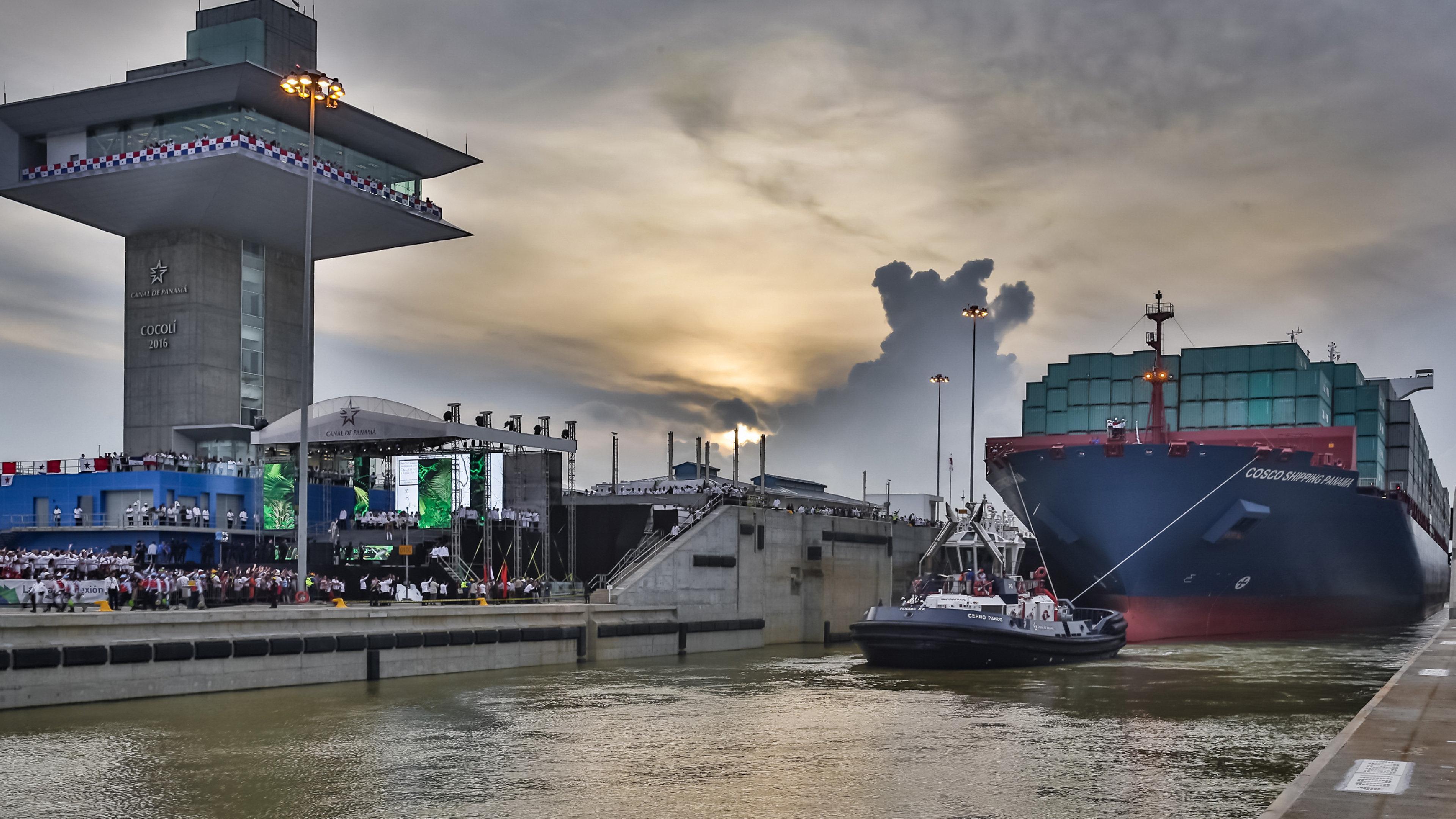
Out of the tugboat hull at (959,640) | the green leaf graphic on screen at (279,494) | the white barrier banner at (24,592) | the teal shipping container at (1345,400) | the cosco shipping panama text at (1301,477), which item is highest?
the teal shipping container at (1345,400)

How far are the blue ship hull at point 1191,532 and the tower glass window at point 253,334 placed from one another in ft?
146

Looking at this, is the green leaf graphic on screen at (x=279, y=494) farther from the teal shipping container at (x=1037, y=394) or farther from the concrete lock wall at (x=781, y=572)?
the teal shipping container at (x=1037, y=394)

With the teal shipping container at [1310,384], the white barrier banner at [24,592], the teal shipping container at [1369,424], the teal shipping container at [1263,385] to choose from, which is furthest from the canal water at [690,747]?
the teal shipping container at [1369,424]

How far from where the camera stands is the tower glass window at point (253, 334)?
7775 cm

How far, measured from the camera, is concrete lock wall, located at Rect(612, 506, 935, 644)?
5178 centimetres

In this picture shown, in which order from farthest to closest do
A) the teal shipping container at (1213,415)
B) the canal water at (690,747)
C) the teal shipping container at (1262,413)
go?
1. the teal shipping container at (1213,415)
2. the teal shipping container at (1262,413)
3. the canal water at (690,747)

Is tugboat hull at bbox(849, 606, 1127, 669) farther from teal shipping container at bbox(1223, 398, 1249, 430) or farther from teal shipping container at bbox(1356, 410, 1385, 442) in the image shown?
teal shipping container at bbox(1356, 410, 1385, 442)

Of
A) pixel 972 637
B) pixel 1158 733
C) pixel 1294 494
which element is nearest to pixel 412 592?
pixel 972 637

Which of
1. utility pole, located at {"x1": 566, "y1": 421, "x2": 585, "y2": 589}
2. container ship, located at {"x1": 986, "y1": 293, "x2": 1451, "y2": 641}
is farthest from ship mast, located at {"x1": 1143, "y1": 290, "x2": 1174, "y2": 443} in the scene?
utility pole, located at {"x1": 566, "y1": 421, "x2": 585, "y2": 589}

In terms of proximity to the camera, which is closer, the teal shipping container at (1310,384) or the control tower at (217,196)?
the control tower at (217,196)

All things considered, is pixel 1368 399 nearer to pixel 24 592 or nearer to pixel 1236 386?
pixel 1236 386

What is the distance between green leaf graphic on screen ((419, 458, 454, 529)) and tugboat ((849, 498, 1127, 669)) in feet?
76.5

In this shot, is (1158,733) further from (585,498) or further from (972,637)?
(585,498)

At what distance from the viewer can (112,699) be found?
30250 mm
